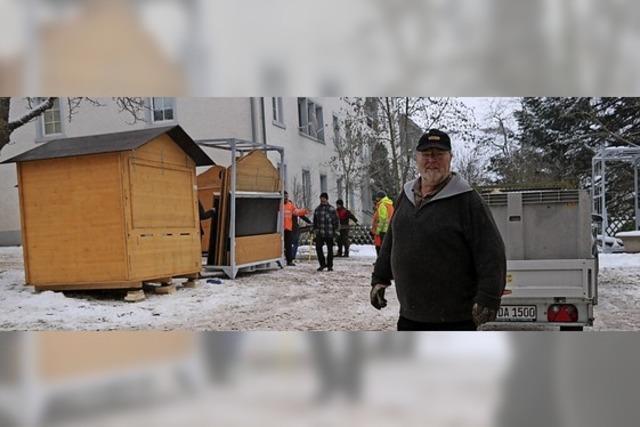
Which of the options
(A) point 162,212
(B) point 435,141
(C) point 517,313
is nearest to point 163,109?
(A) point 162,212

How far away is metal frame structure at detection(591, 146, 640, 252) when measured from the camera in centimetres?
236

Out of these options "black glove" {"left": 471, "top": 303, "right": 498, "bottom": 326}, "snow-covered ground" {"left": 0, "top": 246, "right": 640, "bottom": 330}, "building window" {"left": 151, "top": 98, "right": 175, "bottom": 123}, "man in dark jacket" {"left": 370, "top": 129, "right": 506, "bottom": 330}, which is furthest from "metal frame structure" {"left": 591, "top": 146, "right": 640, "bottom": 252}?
"building window" {"left": 151, "top": 98, "right": 175, "bottom": 123}

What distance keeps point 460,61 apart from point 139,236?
5.33ft

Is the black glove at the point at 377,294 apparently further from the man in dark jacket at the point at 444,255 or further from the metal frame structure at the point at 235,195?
the metal frame structure at the point at 235,195

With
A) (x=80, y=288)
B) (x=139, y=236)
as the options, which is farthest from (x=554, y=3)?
(x=80, y=288)

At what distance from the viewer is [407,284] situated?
1979mm

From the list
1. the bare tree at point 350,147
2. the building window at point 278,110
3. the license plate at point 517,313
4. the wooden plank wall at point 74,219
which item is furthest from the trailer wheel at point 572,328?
the wooden plank wall at point 74,219

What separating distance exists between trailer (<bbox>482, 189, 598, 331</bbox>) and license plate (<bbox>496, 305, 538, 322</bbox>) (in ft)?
0.08

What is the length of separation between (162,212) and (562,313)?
1.87m

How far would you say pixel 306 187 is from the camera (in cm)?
256

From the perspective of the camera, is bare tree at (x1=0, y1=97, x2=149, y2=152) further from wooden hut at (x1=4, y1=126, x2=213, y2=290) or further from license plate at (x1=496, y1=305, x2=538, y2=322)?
license plate at (x1=496, y1=305, x2=538, y2=322)

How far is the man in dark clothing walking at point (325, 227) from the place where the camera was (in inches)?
99.4

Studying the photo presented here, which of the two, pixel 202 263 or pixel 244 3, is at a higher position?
pixel 244 3

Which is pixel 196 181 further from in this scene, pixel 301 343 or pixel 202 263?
pixel 301 343
